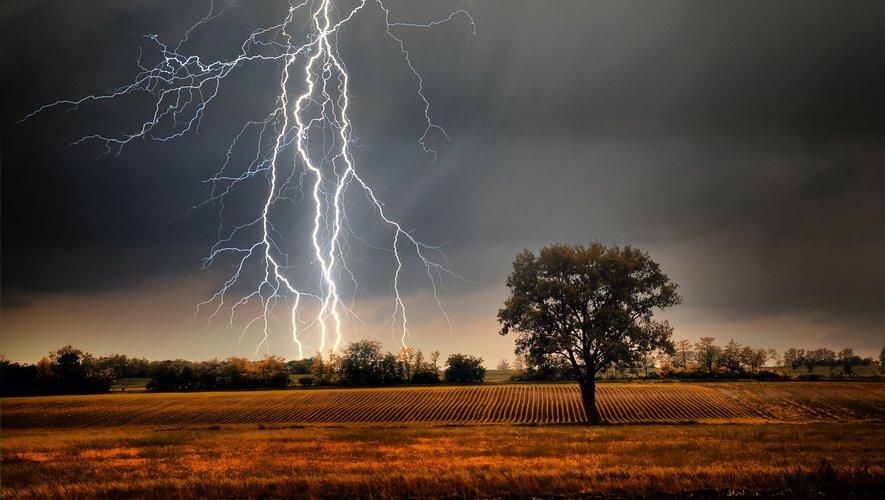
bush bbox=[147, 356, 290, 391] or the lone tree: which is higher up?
the lone tree

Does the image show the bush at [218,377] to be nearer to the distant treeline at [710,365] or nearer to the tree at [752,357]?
the distant treeline at [710,365]

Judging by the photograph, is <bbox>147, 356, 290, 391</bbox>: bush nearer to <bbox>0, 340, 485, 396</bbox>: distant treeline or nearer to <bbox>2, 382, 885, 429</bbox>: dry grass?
<bbox>0, 340, 485, 396</bbox>: distant treeline

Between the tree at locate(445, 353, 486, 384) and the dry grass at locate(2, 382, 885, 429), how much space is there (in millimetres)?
16025

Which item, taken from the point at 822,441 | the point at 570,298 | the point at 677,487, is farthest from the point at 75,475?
the point at 570,298

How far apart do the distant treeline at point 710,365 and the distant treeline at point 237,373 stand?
14.1 meters

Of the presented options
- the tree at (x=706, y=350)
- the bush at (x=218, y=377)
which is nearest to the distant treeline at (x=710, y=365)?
the tree at (x=706, y=350)

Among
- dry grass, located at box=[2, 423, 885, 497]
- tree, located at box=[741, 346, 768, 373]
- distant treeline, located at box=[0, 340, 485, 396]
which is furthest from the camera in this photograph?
tree, located at box=[741, 346, 768, 373]

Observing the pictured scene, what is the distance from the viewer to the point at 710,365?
87625mm

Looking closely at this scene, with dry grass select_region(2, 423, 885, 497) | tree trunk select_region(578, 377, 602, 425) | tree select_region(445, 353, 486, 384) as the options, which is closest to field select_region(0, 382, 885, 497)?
dry grass select_region(2, 423, 885, 497)

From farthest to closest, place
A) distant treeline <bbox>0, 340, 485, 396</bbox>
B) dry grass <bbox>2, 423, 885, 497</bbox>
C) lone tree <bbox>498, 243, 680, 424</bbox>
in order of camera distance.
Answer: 1. distant treeline <bbox>0, 340, 485, 396</bbox>
2. lone tree <bbox>498, 243, 680, 424</bbox>
3. dry grass <bbox>2, 423, 885, 497</bbox>

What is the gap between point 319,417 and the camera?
42969mm

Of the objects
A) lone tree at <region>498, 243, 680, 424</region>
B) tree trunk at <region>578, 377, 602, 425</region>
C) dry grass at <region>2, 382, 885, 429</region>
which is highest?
lone tree at <region>498, 243, 680, 424</region>

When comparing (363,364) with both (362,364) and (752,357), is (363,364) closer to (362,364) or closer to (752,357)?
(362,364)

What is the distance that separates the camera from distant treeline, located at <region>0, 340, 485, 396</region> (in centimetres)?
7688
